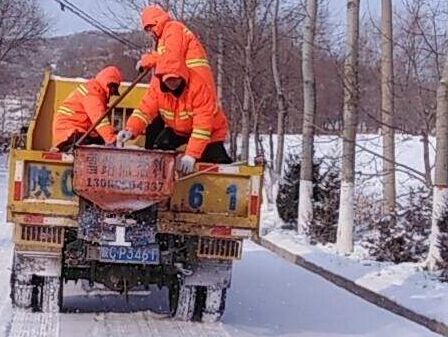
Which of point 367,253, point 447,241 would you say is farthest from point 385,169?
point 447,241

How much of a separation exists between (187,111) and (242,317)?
2090mm

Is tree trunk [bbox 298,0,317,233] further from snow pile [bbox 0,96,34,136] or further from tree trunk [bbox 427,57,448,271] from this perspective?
snow pile [bbox 0,96,34,136]

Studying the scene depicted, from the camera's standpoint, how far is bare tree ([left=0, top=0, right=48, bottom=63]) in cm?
6304

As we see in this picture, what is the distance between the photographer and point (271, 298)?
12164 mm

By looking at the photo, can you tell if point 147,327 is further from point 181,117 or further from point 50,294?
point 181,117

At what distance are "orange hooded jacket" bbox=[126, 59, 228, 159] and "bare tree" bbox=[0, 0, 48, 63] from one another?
173 feet

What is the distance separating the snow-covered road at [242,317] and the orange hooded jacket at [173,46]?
2.14 metres

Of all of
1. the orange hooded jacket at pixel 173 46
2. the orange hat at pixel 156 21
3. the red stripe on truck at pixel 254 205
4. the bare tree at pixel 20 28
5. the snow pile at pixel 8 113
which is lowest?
the red stripe on truck at pixel 254 205

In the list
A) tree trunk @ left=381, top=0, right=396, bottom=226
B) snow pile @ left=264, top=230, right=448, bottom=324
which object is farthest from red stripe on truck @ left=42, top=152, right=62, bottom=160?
tree trunk @ left=381, top=0, right=396, bottom=226

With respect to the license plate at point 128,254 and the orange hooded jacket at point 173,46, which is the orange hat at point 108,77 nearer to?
the orange hooded jacket at point 173,46

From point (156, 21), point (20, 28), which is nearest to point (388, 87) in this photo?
point (156, 21)

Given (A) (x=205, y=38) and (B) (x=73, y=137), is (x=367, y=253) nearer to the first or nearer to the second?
(B) (x=73, y=137)

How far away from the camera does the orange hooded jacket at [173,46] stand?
9961 mm

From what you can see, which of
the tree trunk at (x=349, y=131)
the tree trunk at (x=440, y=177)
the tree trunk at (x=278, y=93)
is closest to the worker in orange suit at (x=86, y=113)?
Answer: the tree trunk at (x=440, y=177)
